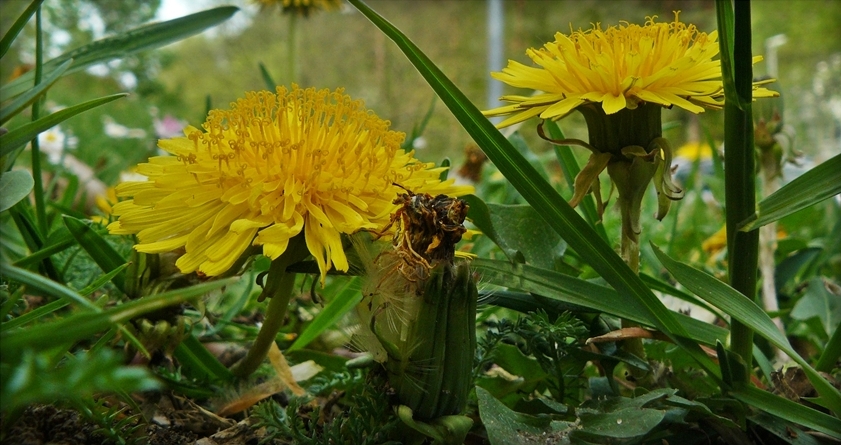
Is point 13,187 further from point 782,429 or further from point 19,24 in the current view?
point 782,429

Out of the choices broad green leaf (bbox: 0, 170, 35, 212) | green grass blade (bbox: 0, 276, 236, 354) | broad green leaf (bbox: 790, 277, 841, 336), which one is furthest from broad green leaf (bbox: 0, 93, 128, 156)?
broad green leaf (bbox: 790, 277, 841, 336)

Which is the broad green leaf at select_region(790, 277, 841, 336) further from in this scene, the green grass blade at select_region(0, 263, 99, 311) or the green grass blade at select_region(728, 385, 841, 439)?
the green grass blade at select_region(0, 263, 99, 311)

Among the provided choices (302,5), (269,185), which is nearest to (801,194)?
(269,185)

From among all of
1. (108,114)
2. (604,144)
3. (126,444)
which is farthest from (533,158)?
(108,114)

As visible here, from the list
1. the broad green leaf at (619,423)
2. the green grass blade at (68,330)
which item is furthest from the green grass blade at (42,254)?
the broad green leaf at (619,423)

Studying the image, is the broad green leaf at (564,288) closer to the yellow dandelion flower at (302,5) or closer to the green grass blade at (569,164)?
the green grass blade at (569,164)

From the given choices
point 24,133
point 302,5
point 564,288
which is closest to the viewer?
point 24,133
